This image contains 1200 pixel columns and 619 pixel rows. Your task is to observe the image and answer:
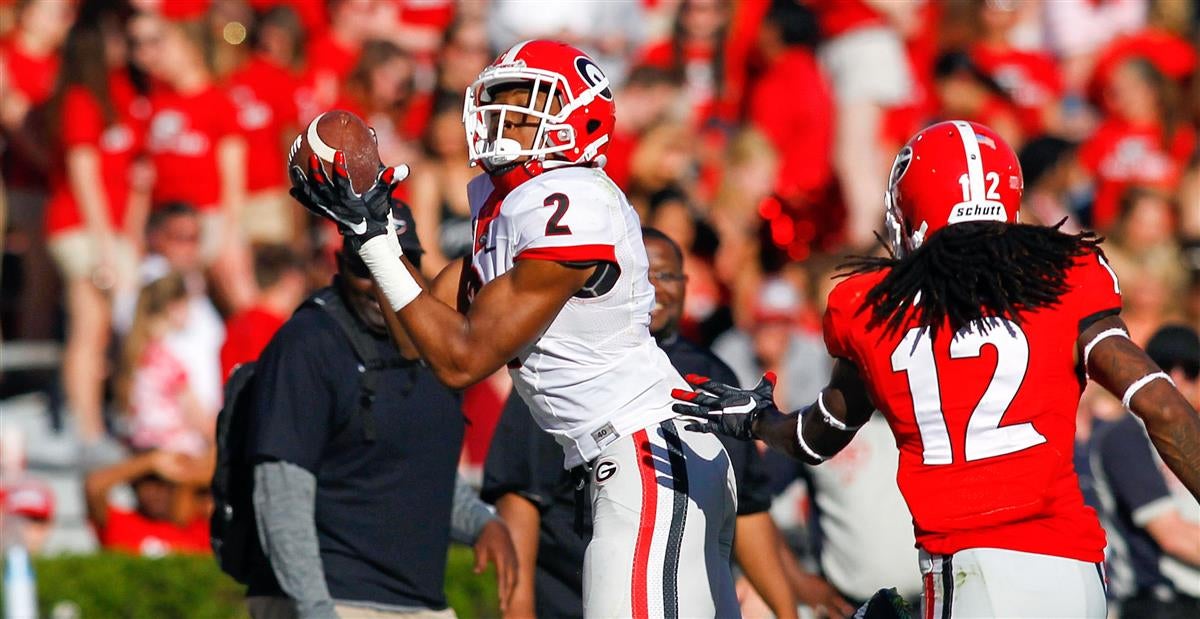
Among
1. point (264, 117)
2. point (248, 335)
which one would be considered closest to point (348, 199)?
point (248, 335)

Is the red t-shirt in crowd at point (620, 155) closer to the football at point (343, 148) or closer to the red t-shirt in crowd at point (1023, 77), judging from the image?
the red t-shirt in crowd at point (1023, 77)

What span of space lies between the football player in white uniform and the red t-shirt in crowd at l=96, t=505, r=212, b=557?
4.74 m

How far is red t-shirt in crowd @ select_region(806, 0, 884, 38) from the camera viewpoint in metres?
11.3

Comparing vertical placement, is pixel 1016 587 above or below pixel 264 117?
below

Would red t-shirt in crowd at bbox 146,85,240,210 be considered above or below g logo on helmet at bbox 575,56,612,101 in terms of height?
below

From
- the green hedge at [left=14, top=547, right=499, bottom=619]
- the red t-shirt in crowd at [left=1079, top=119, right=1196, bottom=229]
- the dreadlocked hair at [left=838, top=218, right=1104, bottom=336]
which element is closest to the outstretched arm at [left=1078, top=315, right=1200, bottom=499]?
the dreadlocked hair at [left=838, top=218, right=1104, bottom=336]

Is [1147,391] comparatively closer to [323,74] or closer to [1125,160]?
[1125,160]

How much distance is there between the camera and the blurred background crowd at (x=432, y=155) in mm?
9875

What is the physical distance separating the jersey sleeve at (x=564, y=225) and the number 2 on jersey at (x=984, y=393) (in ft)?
2.68

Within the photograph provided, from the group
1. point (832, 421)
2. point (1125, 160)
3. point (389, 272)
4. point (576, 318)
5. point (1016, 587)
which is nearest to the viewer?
point (1016, 587)

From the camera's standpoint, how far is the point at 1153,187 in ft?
34.6

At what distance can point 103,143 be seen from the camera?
1081cm

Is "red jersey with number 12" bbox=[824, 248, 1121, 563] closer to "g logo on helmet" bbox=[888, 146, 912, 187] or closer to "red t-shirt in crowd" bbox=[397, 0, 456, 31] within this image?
"g logo on helmet" bbox=[888, 146, 912, 187]

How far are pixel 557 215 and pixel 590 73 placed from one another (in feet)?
1.77
